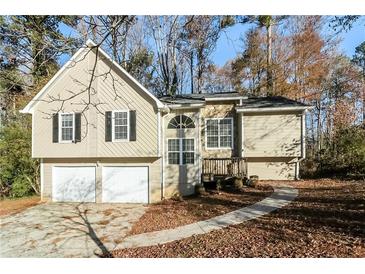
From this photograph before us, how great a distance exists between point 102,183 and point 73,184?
143 cm

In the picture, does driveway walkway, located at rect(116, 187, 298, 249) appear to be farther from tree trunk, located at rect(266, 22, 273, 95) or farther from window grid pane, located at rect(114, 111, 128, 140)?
tree trunk, located at rect(266, 22, 273, 95)

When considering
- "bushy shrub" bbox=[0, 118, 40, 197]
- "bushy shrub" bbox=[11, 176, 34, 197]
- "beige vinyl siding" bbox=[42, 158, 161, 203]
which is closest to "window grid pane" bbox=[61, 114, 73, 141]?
"beige vinyl siding" bbox=[42, 158, 161, 203]

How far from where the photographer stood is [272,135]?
1411 cm

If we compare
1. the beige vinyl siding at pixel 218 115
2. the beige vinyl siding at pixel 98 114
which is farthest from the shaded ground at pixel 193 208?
the beige vinyl siding at pixel 218 115

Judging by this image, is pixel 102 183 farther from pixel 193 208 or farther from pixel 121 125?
pixel 193 208

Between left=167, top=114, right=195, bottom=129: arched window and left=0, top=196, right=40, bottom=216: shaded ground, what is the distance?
7218 mm

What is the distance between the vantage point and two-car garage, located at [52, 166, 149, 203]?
12281mm

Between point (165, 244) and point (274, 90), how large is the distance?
1730 centimetres

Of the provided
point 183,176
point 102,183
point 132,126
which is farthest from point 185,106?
point 102,183

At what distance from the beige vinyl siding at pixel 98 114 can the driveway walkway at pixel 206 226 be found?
177 inches

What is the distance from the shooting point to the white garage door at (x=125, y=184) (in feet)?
40.2

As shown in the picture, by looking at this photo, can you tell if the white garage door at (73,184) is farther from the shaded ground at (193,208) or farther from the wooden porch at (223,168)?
the wooden porch at (223,168)

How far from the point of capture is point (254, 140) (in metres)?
14.2

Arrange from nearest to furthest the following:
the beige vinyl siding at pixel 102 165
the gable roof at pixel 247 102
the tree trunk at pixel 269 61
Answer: the beige vinyl siding at pixel 102 165
the gable roof at pixel 247 102
the tree trunk at pixel 269 61
